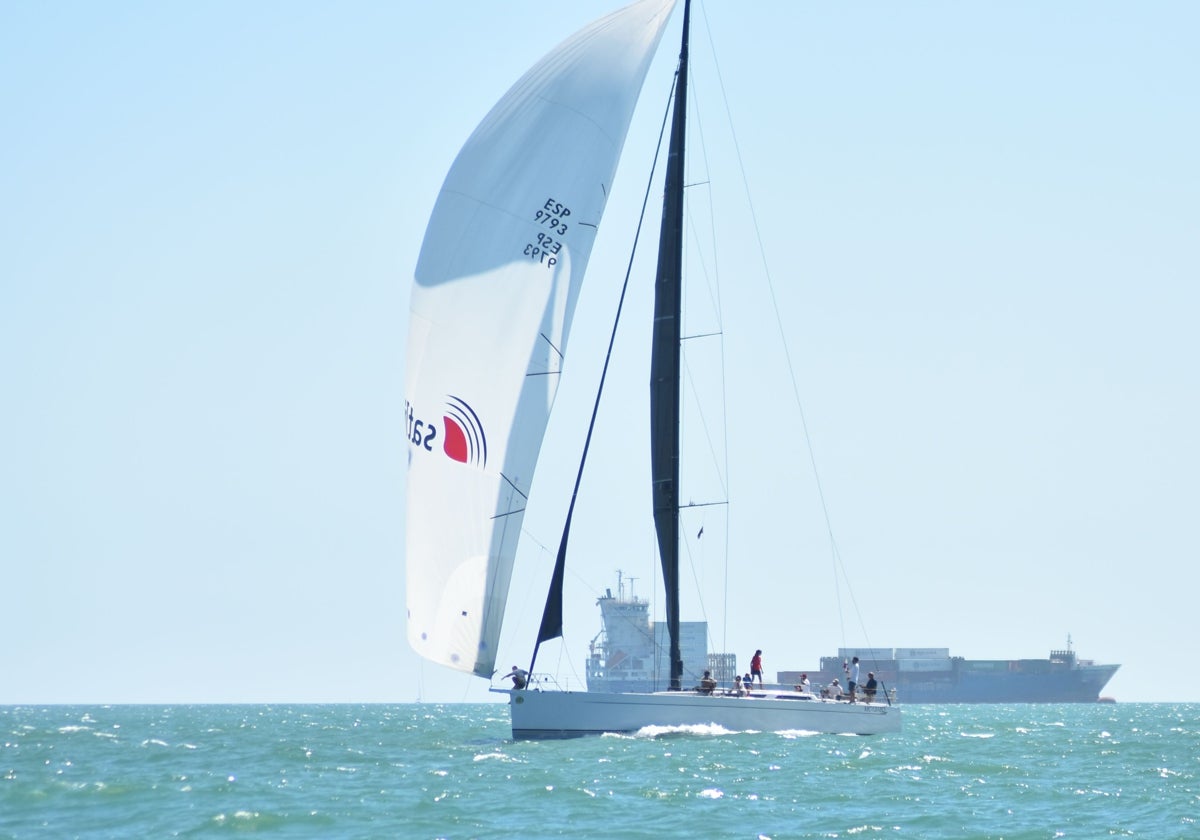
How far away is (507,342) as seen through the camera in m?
27.1

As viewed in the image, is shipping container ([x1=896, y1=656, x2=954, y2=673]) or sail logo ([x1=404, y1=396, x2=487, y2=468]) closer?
sail logo ([x1=404, y1=396, x2=487, y2=468])

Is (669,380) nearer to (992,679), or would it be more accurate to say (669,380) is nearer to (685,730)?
(685,730)

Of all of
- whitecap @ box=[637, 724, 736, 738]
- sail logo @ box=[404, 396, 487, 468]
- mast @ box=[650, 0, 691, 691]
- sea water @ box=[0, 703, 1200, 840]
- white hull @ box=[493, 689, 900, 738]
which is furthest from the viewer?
mast @ box=[650, 0, 691, 691]

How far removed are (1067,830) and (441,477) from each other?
12.0m

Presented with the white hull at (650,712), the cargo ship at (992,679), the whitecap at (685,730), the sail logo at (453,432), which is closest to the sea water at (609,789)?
the whitecap at (685,730)

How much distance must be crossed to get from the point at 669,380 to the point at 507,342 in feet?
12.6

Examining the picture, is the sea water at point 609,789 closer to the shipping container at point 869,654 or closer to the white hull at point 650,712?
the white hull at point 650,712

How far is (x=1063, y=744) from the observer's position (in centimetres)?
3522

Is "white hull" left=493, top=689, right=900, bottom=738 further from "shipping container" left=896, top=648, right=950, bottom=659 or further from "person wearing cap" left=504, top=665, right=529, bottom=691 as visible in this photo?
"shipping container" left=896, top=648, right=950, bottom=659

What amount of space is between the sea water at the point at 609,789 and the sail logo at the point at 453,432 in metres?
4.67

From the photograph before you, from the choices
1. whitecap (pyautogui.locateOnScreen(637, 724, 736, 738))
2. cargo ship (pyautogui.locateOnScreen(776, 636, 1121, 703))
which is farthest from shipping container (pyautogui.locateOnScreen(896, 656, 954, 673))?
whitecap (pyautogui.locateOnScreen(637, 724, 736, 738))

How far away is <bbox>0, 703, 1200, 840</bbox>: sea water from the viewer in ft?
58.0

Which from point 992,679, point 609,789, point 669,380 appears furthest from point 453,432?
point 992,679

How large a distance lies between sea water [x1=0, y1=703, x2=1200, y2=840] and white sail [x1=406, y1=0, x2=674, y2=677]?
2730 millimetres
